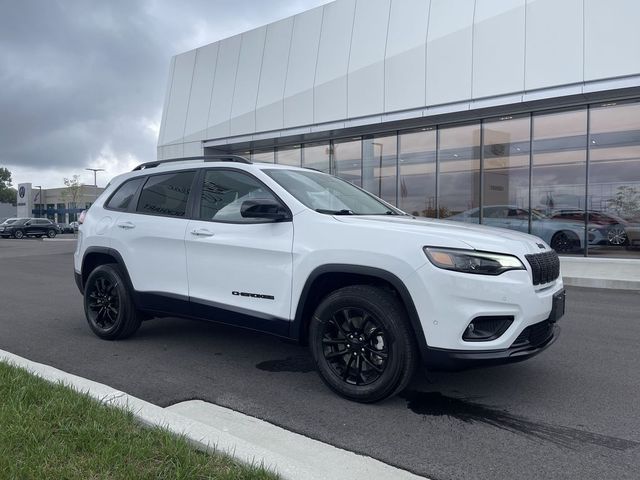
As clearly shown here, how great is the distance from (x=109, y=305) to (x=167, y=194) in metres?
1.34

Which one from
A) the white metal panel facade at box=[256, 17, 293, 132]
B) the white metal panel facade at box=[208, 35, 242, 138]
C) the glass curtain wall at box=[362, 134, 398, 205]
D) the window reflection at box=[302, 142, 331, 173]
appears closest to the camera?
the glass curtain wall at box=[362, 134, 398, 205]

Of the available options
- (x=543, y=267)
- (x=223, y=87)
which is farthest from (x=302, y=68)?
(x=543, y=267)

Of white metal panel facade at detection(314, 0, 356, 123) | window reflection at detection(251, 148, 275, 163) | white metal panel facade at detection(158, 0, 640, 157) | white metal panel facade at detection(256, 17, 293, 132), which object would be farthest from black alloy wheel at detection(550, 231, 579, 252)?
window reflection at detection(251, 148, 275, 163)

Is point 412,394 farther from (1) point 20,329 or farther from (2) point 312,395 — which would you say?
(1) point 20,329

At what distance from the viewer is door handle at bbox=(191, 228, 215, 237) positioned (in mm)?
4601

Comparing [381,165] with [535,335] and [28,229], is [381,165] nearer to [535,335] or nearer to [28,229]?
[535,335]

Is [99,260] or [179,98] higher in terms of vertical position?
[179,98]

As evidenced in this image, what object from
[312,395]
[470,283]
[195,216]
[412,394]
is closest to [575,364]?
[412,394]

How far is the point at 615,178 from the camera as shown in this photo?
549 inches

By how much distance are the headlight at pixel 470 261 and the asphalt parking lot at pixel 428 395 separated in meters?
1.02

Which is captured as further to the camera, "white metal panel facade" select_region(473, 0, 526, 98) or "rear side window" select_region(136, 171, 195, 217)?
"white metal panel facade" select_region(473, 0, 526, 98)

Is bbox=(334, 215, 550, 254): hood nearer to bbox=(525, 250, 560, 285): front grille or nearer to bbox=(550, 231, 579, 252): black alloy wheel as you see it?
bbox=(525, 250, 560, 285): front grille

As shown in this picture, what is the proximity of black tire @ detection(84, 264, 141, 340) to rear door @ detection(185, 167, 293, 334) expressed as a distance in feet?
3.32

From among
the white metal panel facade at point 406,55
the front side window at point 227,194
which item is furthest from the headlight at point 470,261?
the white metal panel facade at point 406,55
